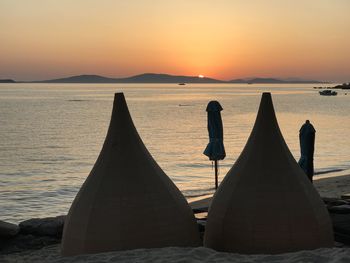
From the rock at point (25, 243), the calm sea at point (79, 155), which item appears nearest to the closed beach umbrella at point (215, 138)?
the rock at point (25, 243)

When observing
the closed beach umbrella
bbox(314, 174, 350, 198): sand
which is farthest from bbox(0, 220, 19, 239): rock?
bbox(314, 174, 350, 198): sand

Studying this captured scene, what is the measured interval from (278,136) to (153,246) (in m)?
2.52

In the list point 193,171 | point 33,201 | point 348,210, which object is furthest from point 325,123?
point 348,210

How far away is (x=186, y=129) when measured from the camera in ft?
208

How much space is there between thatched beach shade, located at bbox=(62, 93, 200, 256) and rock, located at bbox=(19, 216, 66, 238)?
144 inches

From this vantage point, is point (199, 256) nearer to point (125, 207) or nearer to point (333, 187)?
point (125, 207)

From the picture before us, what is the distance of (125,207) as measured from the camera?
7.68 m

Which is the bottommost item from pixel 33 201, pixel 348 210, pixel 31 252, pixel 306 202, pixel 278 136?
pixel 33 201

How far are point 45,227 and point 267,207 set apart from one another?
239 inches

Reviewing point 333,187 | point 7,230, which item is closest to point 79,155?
point 333,187

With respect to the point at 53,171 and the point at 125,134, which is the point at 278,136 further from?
the point at 53,171

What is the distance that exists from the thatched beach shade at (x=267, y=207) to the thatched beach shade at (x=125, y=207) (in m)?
0.62

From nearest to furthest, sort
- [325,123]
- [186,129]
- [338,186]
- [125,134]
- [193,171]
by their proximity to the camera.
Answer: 1. [125,134]
2. [338,186]
3. [193,171]
4. [186,129]
5. [325,123]

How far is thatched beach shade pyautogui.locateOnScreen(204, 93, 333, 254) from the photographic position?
7.58 m
